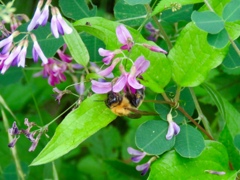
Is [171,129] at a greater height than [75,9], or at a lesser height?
lesser

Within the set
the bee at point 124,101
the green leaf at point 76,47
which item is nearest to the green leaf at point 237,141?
the bee at point 124,101

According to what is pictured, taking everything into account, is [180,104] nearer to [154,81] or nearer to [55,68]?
[154,81]

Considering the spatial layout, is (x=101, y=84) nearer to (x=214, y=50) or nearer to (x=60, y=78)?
(x=214, y=50)

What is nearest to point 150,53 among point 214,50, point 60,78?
point 214,50

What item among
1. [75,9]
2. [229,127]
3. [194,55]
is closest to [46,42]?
[75,9]

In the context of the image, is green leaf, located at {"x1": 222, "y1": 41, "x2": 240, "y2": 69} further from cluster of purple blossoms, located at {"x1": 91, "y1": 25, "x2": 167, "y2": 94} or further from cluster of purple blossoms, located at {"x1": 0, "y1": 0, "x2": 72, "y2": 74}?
cluster of purple blossoms, located at {"x1": 0, "y1": 0, "x2": 72, "y2": 74}

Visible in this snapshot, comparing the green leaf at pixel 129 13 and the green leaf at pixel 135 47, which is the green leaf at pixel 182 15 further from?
the green leaf at pixel 135 47
